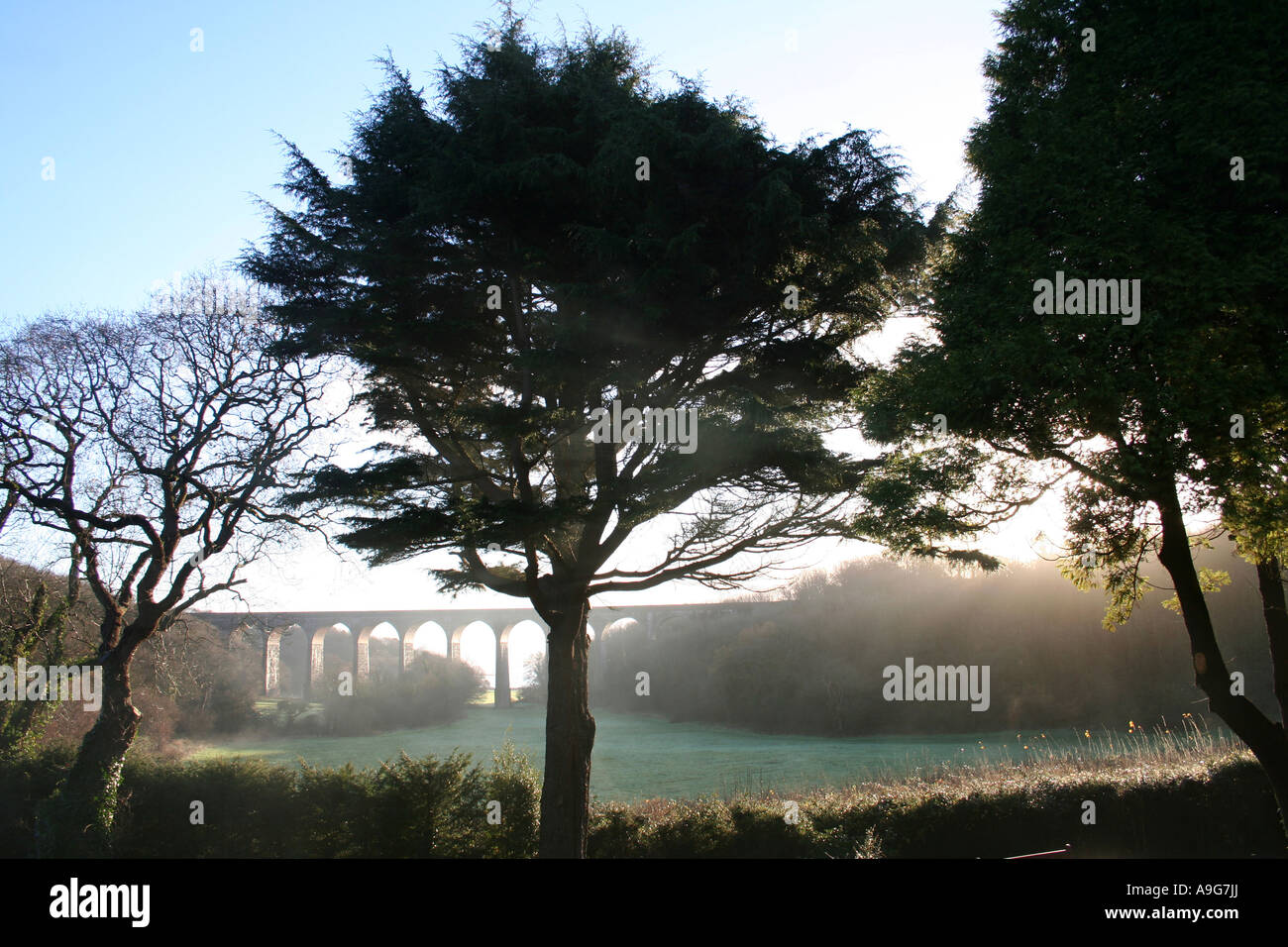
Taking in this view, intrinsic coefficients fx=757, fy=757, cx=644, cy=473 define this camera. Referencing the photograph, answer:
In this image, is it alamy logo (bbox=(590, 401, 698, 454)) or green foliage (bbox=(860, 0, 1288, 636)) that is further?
alamy logo (bbox=(590, 401, 698, 454))

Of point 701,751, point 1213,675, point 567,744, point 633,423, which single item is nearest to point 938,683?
point 701,751

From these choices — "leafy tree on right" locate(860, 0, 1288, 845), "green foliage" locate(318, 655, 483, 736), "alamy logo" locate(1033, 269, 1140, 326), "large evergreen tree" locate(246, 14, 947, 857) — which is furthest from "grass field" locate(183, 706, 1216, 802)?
"alamy logo" locate(1033, 269, 1140, 326)

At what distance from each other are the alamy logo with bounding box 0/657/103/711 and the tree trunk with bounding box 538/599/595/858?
10453 millimetres

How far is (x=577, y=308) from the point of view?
7.91 m

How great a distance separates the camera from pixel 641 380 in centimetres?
817

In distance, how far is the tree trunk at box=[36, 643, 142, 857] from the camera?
444 inches

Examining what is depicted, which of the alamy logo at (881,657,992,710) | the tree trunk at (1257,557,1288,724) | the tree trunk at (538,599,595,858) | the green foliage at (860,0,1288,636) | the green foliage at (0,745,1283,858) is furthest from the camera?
the alamy logo at (881,657,992,710)

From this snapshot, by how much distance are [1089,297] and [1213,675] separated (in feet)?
12.7

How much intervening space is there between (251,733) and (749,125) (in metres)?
30.3

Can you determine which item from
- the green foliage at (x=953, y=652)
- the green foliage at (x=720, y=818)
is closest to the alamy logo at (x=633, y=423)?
the green foliage at (x=720, y=818)

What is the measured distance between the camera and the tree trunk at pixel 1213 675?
703cm
